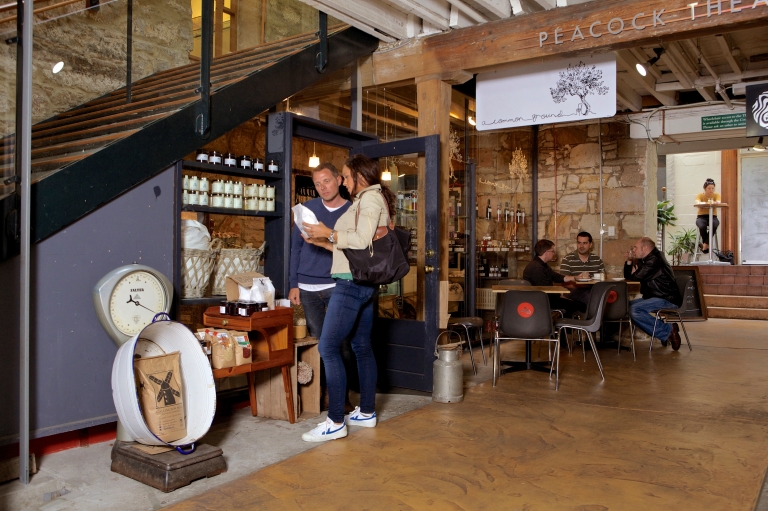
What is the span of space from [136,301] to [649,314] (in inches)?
239

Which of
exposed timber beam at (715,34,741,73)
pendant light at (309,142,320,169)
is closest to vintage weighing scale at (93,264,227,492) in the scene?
pendant light at (309,142,320,169)

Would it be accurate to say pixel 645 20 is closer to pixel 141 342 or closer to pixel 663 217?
pixel 141 342

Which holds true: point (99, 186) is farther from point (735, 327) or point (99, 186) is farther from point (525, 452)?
point (735, 327)

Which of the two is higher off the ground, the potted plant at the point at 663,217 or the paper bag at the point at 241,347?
the potted plant at the point at 663,217

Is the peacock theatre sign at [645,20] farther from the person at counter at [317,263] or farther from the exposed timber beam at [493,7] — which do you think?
the person at counter at [317,263]

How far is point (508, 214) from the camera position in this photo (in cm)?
908

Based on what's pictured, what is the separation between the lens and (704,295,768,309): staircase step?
11.4 meters

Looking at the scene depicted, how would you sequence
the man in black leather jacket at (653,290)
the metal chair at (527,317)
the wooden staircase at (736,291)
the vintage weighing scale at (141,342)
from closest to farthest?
the vintage weighing scale at (141,342), the metal chair at (527,317), the man in black leather jacket at (653,290), the wooden staircase at (736,291)

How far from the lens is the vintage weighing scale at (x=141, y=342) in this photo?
10.2 ft

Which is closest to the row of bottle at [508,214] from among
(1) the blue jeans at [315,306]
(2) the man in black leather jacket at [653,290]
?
(2) the man in black leather jacket at [653,290]

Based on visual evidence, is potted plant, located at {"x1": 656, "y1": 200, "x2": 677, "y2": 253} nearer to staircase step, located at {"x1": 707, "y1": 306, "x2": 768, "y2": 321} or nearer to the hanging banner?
staircase step, located at {"x1": 707, "y1": 306, "x2": 768, "y2": 321}

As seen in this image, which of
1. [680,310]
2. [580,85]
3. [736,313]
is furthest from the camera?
[736,313]

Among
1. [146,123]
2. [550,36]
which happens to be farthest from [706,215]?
[146,123]

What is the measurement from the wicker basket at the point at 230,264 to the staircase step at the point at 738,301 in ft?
30.8
